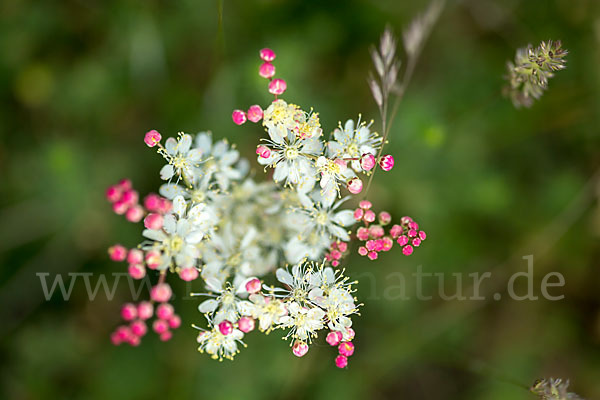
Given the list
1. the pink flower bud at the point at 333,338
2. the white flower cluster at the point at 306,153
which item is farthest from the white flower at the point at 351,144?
the pink flower bud at the point at 333,338

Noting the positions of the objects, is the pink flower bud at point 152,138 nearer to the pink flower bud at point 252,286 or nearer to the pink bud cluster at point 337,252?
the pink flower bud at point 252,286

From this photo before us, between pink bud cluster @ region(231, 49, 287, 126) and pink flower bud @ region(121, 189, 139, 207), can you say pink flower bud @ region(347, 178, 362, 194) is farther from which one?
pink flower bud @ region(121, 189, 139, 207)

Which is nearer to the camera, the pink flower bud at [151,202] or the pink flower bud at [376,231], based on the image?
the pink flower bud at [151,202]

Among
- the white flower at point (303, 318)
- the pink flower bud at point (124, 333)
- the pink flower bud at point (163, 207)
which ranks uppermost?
the pink flower bud at point (163, 207)

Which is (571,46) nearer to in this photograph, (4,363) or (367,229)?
(367,229)

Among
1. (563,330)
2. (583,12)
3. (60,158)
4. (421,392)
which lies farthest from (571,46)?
(60,158)

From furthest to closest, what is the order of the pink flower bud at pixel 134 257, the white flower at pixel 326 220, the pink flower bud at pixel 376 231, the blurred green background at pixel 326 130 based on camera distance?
the blurred green background at pixel 326 130 → the white flower at pixel 326 220 → the pink flower bud at pixel 376 231 → the pink flower bud at pixel 134 257
